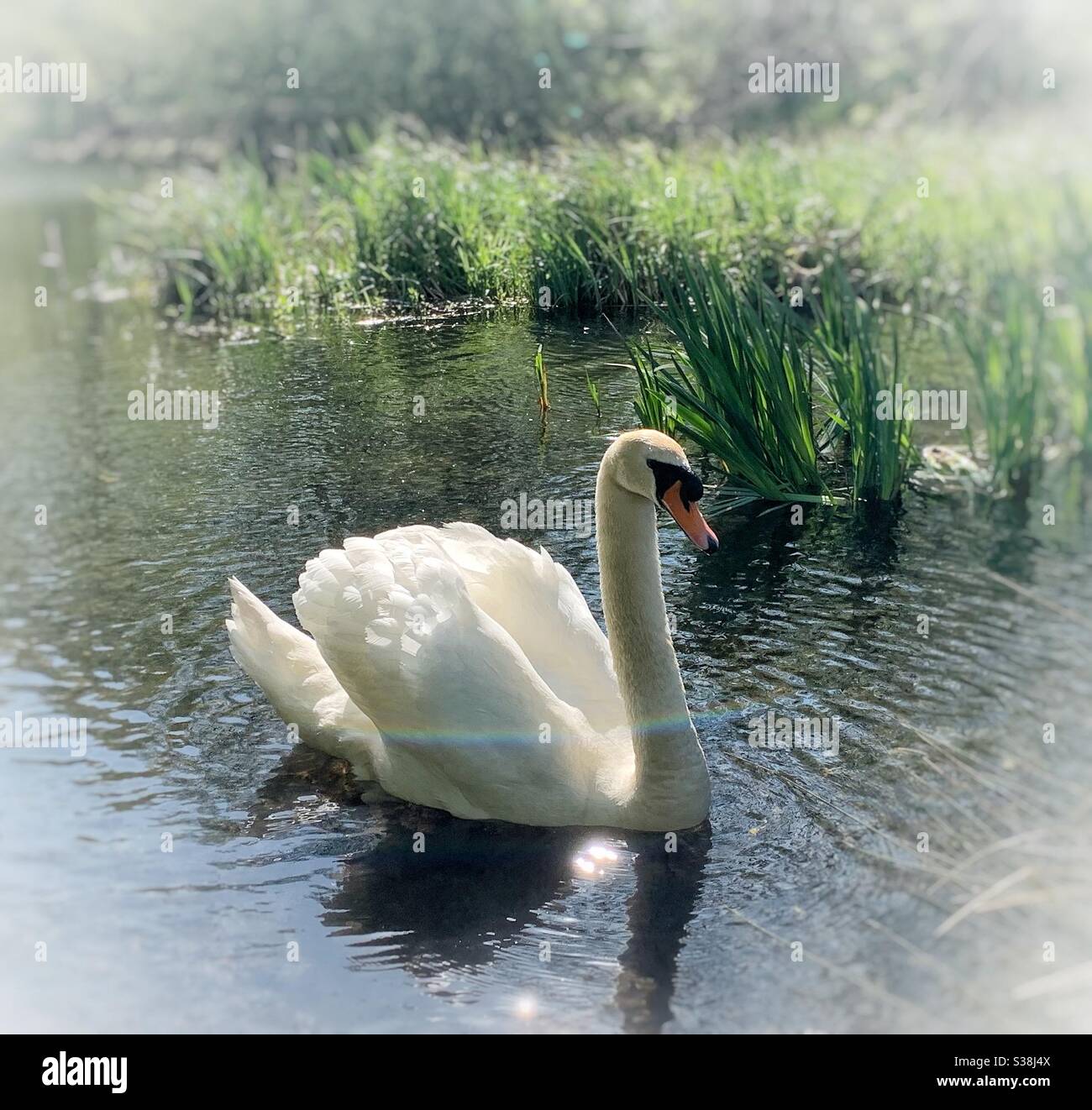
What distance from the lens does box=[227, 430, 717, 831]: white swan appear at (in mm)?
3881

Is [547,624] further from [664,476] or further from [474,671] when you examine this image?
[664,476]

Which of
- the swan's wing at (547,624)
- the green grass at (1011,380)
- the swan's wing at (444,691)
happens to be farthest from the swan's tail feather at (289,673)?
the green grass at (1011,380)

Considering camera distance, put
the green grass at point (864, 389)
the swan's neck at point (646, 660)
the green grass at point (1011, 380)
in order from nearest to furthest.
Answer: the swan's neck at point (646, 660), the green grass at point (1011, 380), the green grass at point (864, 389)

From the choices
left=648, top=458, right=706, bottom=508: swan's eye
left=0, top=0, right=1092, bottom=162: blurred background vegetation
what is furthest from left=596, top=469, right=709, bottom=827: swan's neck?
left=0, top=0, right=1092, bottom=162: blurred background vegetation

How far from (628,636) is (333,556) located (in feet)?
3.35

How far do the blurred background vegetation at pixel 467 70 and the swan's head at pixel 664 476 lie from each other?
1.85m

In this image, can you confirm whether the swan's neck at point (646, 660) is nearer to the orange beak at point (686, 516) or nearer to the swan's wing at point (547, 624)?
the orange beak at point (686, 516)

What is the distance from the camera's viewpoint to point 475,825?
4.13 meters

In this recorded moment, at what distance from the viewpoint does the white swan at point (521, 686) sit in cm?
388

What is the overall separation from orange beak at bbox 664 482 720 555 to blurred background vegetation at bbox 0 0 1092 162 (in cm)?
192

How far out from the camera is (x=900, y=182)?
4.89 metres

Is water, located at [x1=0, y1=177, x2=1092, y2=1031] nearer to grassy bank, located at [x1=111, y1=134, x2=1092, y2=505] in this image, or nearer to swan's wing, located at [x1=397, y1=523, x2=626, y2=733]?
grassy bank, located at [x1=111, y1=134, x2=1092, y2=505]
